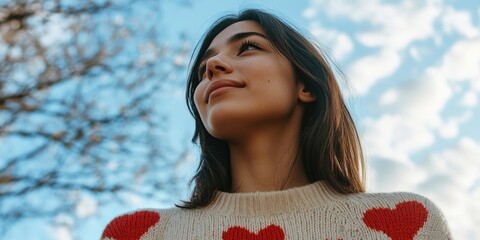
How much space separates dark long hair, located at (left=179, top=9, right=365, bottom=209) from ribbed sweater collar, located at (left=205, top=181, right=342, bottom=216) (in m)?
0.06

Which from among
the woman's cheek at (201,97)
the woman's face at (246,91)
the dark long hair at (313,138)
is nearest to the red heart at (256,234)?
the dark long hair at (313,138)

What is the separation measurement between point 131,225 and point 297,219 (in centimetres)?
57

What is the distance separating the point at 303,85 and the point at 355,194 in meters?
0.48

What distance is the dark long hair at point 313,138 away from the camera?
8.45 feet

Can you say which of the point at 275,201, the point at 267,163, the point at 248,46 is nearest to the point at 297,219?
the point at 275,201

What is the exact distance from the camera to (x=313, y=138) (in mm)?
2613

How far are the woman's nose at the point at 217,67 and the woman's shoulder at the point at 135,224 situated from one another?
0.52 m

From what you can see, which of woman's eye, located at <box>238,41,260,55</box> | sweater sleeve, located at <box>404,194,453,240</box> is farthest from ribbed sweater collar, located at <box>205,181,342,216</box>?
woman's eye, located at <box>238,41,260,55</box>

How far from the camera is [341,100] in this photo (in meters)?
2.80

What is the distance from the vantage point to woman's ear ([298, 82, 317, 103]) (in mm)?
2688

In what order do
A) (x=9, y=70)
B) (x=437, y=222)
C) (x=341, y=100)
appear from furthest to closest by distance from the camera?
(x=9, y=70)
(x=341, y=100)
(x=437, y=222)

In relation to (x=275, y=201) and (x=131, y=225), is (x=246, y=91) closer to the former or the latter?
(x=275, y=201)

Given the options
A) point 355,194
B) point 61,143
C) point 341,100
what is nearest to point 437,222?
point 355,194

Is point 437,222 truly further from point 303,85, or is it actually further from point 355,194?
point 303,85
